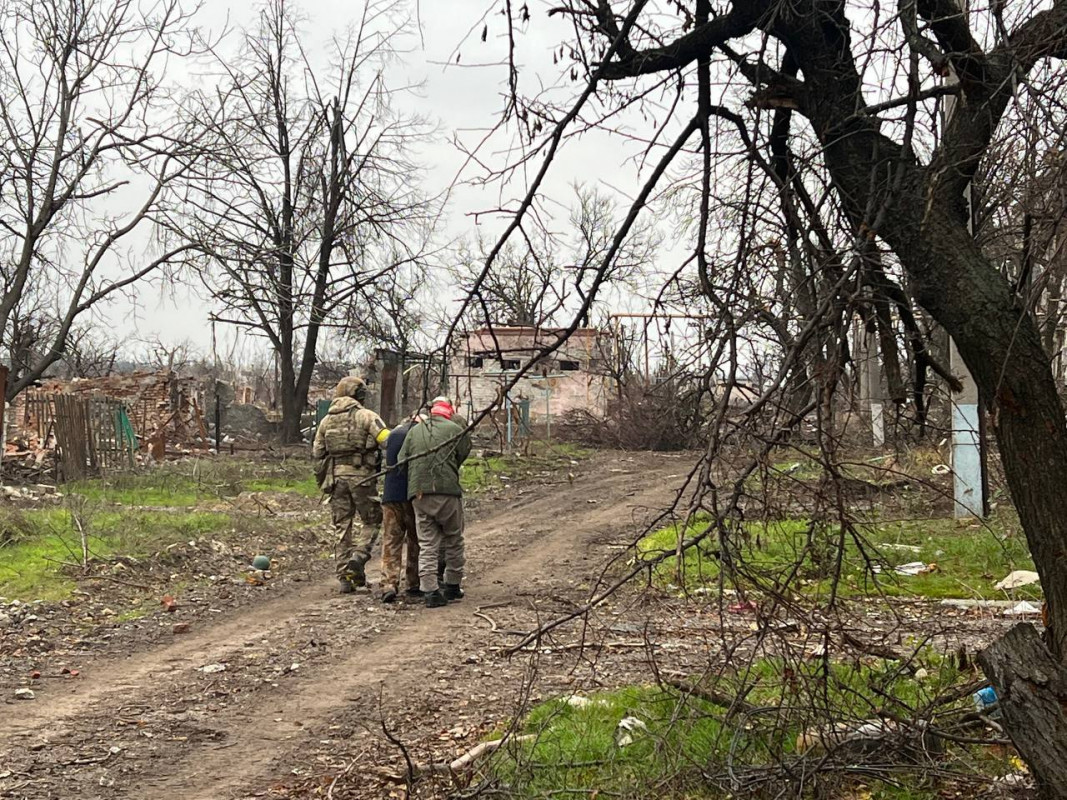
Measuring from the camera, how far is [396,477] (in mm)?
10219

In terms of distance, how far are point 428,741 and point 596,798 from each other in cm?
158

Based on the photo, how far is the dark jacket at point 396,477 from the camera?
10.2m

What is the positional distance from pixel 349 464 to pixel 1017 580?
20.9ft

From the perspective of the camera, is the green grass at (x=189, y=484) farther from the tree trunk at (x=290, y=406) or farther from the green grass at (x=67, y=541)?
the tree trunk at (x=290, y=406)

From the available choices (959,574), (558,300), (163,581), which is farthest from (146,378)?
(558,300)

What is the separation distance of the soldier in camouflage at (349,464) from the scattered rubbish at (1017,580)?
590 centimetres

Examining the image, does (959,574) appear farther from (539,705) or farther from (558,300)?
(558,300)

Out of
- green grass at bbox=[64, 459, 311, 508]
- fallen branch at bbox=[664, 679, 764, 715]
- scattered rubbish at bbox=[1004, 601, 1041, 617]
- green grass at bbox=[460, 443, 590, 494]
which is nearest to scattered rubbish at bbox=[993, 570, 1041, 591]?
scattered rubbish at bbox=[1004, 601, 1041, 617]

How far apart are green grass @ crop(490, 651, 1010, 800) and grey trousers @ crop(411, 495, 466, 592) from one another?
4.37m

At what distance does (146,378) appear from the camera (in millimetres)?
31609

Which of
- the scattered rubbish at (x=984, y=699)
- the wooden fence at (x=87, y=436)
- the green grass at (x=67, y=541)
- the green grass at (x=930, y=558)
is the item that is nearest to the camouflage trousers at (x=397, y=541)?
the green grass at (x=930, y=558)

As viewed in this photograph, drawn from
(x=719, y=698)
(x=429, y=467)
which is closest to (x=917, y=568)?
(x=429, y=467)

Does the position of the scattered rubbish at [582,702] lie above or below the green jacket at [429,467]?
below

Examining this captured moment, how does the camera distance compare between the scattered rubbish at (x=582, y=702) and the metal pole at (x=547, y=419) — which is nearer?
the scattered rubbish at (x=582, y=702)
